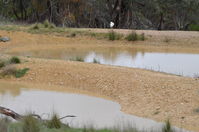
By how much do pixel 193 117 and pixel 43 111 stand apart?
3.54 m

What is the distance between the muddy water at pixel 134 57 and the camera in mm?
17156

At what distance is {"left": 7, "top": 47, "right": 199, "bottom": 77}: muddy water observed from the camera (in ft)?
56.3

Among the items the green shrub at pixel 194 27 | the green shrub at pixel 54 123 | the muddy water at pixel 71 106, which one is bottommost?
the green shrub at pixel 194 27

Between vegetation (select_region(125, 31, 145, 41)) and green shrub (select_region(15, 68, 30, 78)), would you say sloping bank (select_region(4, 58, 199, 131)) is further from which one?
vegetation (select_region(125, 31, 145, 41))

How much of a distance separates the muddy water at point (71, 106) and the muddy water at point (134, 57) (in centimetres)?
448

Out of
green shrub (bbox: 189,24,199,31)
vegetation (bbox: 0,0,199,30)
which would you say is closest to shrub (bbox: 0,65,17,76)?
vegetation (bbox: 0,0,199,30)

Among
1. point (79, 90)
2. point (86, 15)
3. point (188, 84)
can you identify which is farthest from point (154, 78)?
point (86, 15)

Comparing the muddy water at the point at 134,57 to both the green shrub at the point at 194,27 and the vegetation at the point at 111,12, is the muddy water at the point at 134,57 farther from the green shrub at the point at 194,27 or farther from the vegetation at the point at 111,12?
the green shrub at the point at 194,27

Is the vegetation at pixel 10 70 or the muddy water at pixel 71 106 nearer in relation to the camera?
the muddy water at pixel 71 106

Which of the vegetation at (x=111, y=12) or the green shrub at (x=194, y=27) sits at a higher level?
the vegetation at (x=111, y=12)

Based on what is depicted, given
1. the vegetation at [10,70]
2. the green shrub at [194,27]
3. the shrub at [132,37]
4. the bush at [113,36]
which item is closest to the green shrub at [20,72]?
the vegetation at [10,70]

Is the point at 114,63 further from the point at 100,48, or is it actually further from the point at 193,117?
the point at 193,117

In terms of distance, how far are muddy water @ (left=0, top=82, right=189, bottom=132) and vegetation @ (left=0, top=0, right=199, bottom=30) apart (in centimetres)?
2099

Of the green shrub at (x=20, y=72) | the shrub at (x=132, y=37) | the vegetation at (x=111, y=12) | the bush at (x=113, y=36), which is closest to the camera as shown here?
the green shrub at (x=20, y=72)
